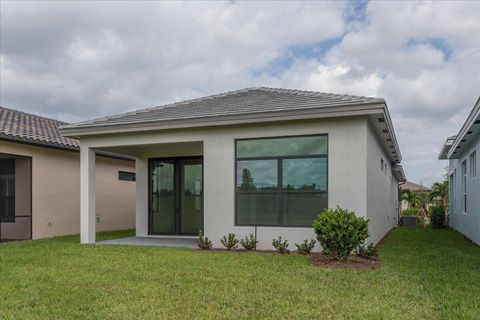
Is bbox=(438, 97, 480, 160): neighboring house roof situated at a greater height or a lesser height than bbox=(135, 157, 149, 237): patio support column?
greater

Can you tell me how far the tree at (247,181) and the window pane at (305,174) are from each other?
856 millimetres

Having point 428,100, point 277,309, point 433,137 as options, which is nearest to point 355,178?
point 277,309

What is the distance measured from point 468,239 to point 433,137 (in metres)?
11.4

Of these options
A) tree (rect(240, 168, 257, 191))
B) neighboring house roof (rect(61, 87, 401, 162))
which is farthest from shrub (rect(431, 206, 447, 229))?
tree (rect(240, 168, 257, 191))

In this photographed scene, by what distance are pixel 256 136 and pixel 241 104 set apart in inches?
49.6

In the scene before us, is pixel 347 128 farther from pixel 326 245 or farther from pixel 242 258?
pixel 242 258

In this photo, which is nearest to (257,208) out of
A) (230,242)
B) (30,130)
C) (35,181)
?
(230,242)

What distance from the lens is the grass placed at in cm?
479

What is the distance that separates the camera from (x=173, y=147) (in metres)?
12.9

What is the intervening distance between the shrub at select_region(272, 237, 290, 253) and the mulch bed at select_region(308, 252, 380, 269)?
742 mm

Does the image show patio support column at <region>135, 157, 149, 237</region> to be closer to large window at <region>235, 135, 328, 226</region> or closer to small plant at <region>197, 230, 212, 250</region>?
small plant at <region>197, 230, 212, 250</region>

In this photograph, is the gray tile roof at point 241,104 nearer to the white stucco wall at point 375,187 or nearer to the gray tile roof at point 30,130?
the white stucco wall at point 375,187

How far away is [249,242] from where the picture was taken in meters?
9.67

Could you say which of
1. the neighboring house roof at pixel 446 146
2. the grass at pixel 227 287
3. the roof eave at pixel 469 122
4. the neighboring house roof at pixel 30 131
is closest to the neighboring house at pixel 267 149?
the grass at pixel 227 287
